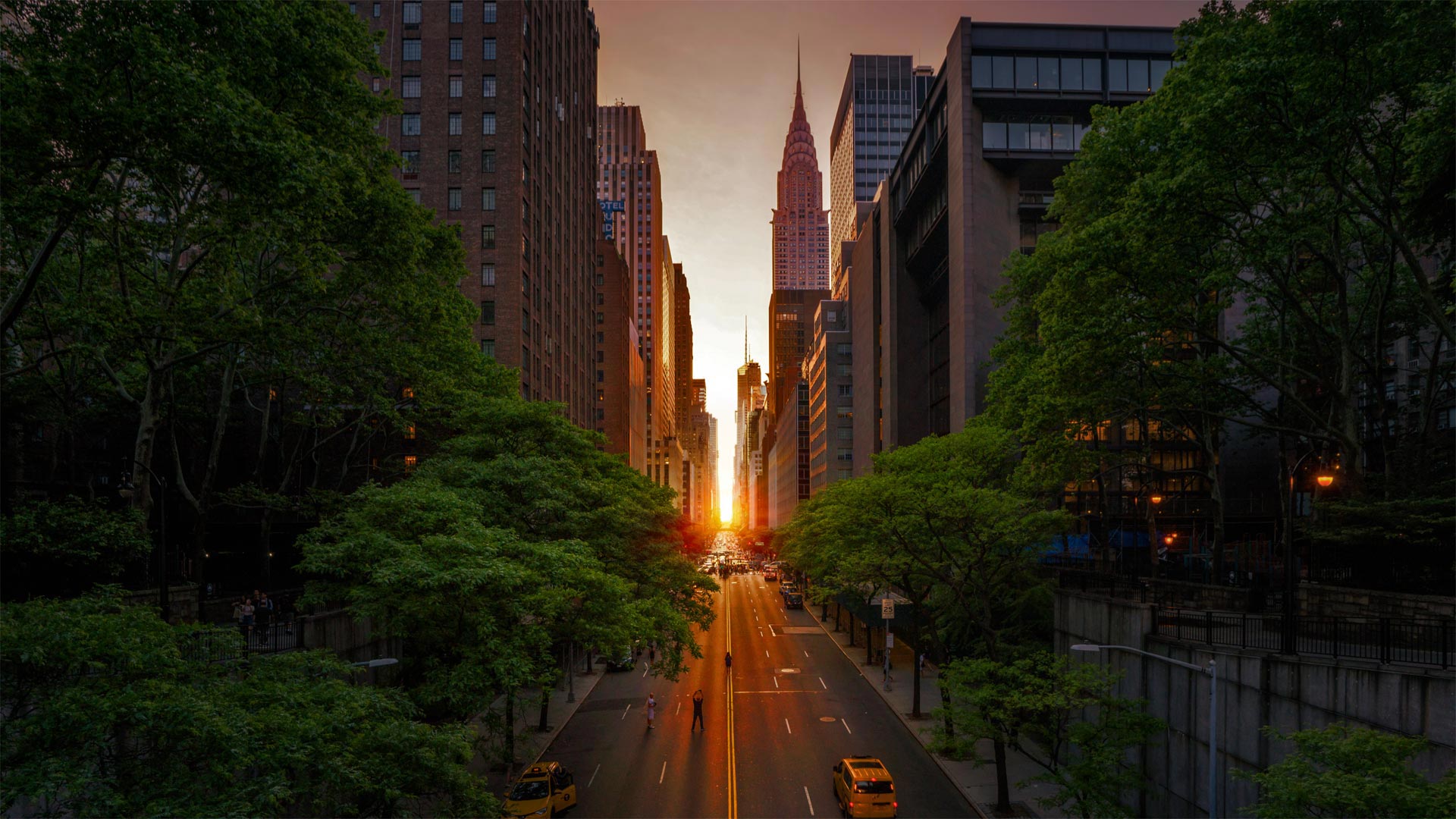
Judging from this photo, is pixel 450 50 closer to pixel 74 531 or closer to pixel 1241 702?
pixel 74 531

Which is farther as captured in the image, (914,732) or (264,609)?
(914,732)

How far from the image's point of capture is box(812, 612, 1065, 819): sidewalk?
2295cm

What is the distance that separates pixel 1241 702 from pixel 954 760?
11.9 m

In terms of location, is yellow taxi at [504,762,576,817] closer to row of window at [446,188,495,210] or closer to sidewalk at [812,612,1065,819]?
sidewalk at [812,612,1065,819]

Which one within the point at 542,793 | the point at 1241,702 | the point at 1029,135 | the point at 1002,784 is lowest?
the point at 1002,784

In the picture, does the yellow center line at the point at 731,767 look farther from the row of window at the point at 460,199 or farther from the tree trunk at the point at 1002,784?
the row of window at the point at 460,199

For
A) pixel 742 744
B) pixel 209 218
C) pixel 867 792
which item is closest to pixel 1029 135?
pixel 742 744

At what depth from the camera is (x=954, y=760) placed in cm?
2684

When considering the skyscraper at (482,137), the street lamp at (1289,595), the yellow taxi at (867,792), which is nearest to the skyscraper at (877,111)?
the skyscraper at (482,137)

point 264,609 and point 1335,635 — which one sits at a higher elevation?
point 1335,635

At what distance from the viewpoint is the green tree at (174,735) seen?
28.4 ft

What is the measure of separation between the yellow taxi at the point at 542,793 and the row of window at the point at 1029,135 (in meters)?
47.9

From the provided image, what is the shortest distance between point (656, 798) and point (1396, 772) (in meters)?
18.8

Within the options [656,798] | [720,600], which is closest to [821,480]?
[720,600]
